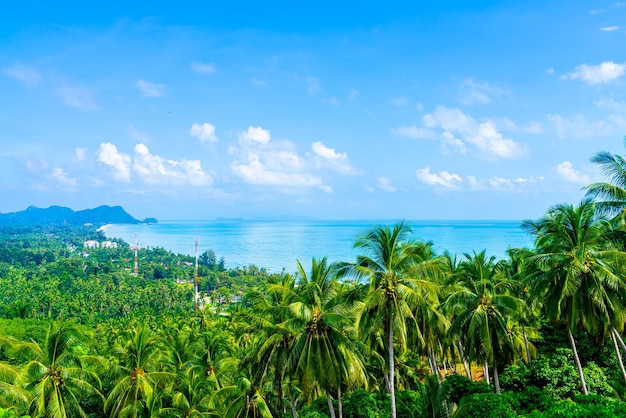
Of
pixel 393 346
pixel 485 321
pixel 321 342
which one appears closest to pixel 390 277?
pixel 321 342

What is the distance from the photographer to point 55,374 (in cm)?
1972

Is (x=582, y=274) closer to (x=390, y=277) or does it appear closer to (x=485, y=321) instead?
(x=485, y=321)

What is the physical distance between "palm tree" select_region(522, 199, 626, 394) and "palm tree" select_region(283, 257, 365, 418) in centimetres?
915

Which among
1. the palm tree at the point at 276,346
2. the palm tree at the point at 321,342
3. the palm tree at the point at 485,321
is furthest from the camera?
the palm tree at the point at 485,321

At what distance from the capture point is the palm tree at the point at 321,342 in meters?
16.2

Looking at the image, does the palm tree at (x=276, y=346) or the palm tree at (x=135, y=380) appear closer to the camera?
the palm tree at (x=276, y=346)

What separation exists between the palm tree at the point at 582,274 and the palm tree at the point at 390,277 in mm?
5844

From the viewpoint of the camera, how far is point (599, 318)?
19000 mm

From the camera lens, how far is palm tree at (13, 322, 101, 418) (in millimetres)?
18891

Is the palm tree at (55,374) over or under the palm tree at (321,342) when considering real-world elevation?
under

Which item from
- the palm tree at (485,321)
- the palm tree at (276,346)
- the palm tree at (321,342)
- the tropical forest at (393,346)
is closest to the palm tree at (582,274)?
the tropical forest at (393,346)

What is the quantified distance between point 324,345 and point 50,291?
91129 millimetres

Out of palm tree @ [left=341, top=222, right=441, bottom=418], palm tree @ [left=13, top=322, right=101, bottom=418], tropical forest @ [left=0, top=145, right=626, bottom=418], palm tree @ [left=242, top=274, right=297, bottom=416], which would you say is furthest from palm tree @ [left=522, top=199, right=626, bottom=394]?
palm tree @ [left=13, top=322, right=101, bottom=418]

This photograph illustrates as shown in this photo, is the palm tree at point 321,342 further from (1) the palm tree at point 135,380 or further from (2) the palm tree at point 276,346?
(1) the palm tree at point 135,380
